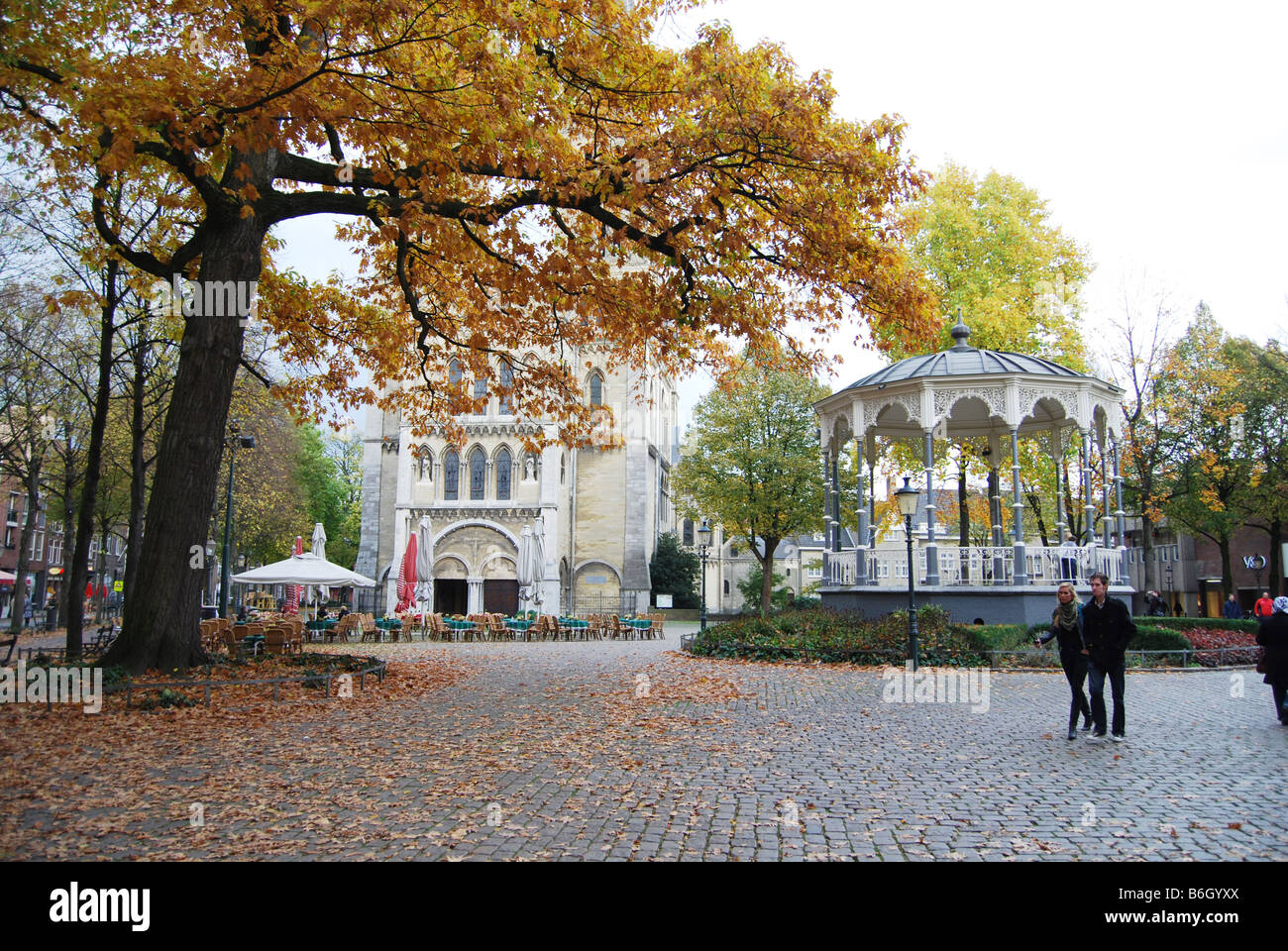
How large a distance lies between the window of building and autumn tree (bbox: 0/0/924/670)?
30.4m

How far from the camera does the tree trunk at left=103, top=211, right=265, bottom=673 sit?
41.3ft

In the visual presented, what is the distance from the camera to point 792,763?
8.23 meters

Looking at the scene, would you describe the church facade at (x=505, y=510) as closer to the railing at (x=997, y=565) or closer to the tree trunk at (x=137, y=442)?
the tree trunk at (x=137, y=442)

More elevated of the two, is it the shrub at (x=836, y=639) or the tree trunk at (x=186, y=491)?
the tree trunk at (x=186, y=491)

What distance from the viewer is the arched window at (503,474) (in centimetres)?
4566

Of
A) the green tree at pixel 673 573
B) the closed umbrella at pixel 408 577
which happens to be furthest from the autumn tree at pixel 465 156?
the green tree at pixel 673 573

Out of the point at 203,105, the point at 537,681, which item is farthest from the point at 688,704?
the point at 203,105

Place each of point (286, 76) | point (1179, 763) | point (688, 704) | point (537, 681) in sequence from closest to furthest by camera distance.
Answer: point (1179, 763), point (286, 76), point (688, 704), point (537, 681)

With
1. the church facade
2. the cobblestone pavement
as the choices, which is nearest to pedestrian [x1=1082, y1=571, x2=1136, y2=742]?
the cobblestone pavement

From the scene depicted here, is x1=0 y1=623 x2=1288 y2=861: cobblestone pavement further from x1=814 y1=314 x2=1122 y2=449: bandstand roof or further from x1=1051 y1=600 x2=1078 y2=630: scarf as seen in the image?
x1=814 y1=314 x2=1122 y2=449: bandstand roof

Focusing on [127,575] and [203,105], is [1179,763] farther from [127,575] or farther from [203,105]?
[127,575]

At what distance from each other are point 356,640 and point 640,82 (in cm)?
2213

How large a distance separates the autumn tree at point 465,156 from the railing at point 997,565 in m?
7.58

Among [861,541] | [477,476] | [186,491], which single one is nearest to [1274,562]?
[861,541]
